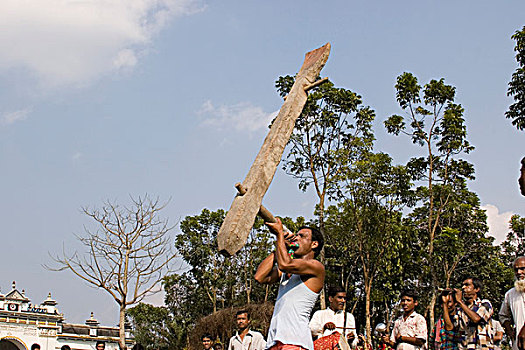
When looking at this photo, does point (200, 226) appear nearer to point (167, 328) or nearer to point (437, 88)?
point (167, 328)

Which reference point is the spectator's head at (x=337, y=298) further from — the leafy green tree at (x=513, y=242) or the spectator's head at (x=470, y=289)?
the leafy green tree at (x=513, y=242)

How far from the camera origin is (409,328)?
24.2ft

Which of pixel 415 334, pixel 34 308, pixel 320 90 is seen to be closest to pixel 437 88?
pixel 320 90

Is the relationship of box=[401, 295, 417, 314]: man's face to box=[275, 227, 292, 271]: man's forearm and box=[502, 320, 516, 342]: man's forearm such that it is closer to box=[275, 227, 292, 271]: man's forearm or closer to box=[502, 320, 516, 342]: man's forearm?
box=[502, 320, 516, 342]: man's forearm

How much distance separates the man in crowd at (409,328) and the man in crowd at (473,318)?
492 millimetres

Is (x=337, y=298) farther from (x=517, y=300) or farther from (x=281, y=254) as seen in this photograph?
(x=281, y=254)

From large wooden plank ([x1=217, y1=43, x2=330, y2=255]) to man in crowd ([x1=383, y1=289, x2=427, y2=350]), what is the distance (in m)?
3.12

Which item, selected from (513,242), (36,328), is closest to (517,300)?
(513,242)

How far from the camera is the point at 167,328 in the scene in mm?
40062

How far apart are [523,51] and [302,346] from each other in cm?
1159

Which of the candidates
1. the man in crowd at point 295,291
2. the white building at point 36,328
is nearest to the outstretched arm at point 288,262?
the man in crowd at point 295,291

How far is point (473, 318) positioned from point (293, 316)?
299 centimetres

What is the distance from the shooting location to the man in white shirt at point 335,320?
298 inches

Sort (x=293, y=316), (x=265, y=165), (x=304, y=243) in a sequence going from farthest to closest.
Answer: (x=265, y=165) < (x=304, y=243) < (x=293, y=316)
